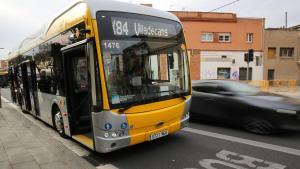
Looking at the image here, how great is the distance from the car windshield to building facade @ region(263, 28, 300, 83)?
24.0m

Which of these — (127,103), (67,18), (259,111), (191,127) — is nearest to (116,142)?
(127,103)

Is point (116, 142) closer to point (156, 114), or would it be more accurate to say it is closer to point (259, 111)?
point (156, 114)

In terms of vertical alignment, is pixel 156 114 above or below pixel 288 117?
above

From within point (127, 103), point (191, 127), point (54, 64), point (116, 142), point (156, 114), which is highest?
point (54, 64)

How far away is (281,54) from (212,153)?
28.9m

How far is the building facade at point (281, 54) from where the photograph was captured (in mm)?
28438

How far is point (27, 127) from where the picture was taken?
24.6ft

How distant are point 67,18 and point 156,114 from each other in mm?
2876

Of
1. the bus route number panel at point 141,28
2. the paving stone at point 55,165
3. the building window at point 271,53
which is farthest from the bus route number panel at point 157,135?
the building window at point 271,53

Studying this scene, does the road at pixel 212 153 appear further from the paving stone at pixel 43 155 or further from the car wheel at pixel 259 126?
the paving stone at pixel 43 155

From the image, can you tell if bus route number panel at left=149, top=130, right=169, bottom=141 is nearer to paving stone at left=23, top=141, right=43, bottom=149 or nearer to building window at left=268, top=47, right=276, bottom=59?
paving stone at left=23, top=141, right=43, bottom=149

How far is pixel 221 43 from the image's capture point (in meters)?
27.9

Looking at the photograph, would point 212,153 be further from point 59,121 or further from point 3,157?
point 3,157

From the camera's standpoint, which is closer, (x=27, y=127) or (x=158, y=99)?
(x=158, y=99)
